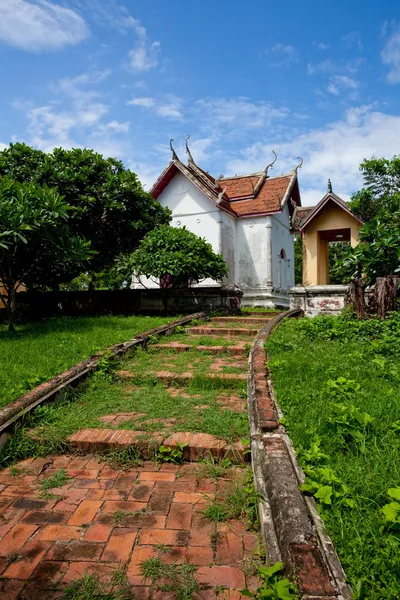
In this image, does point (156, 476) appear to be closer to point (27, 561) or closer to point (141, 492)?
point (141, 492)

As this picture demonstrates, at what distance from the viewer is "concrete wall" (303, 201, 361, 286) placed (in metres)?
15.7

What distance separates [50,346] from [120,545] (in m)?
5.07

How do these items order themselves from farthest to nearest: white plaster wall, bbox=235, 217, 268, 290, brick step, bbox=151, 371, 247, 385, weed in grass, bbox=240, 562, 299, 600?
white plaster wall, bbox=235, 217, 268, 290
brick step, bbox=151, 371, 247, 385
weed in grass, bbox=240, 562, 299, 600

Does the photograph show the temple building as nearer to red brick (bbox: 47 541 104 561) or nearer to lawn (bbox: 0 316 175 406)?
lawn (bbox: 0 316 175 406)

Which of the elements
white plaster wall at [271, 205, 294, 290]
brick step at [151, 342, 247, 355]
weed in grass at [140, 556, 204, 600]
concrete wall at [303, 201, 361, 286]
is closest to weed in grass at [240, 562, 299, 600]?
weed in grass at [140, 556, 204, 600]

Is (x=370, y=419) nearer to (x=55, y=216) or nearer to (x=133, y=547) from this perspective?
(x=133, y=547)

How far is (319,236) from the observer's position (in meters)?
16.5

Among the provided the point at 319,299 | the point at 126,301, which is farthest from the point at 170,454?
the point at 126,301

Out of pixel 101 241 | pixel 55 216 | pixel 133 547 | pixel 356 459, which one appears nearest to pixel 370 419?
pixel 356 459

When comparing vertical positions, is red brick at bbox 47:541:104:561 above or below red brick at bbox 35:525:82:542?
below

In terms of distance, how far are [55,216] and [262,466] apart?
7269 mm

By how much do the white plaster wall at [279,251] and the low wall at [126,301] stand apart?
663 cm

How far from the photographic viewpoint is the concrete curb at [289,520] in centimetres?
158

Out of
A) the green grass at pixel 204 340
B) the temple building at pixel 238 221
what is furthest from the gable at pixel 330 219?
the green grass at pixel 204 340
